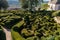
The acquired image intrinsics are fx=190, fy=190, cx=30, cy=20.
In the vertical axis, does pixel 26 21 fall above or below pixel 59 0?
above

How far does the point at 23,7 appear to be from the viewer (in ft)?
189

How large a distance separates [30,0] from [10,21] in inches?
822

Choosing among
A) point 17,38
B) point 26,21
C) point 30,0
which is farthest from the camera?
point 30,0

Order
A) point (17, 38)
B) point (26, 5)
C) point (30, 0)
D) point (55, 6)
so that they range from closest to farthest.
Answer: point (17, 38) → point (30, 0) → point (26, 5) → point (55, 6)

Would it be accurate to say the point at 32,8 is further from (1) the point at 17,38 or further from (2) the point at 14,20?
(1) the point at 17,38

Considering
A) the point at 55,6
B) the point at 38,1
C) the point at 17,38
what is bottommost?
the point at 55,6

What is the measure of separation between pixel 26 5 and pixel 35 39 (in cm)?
4028

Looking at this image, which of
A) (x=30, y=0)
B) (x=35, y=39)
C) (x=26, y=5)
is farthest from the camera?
(x=26, y=5)

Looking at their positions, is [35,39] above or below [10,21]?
above

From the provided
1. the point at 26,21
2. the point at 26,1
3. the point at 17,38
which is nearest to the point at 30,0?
the point at 26,1

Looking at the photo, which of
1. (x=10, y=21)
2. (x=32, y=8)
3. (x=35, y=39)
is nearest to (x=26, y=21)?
(x=10, y=21)

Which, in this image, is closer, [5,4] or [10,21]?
[10,21]

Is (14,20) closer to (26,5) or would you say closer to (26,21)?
(26,21)

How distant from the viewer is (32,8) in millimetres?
52969
